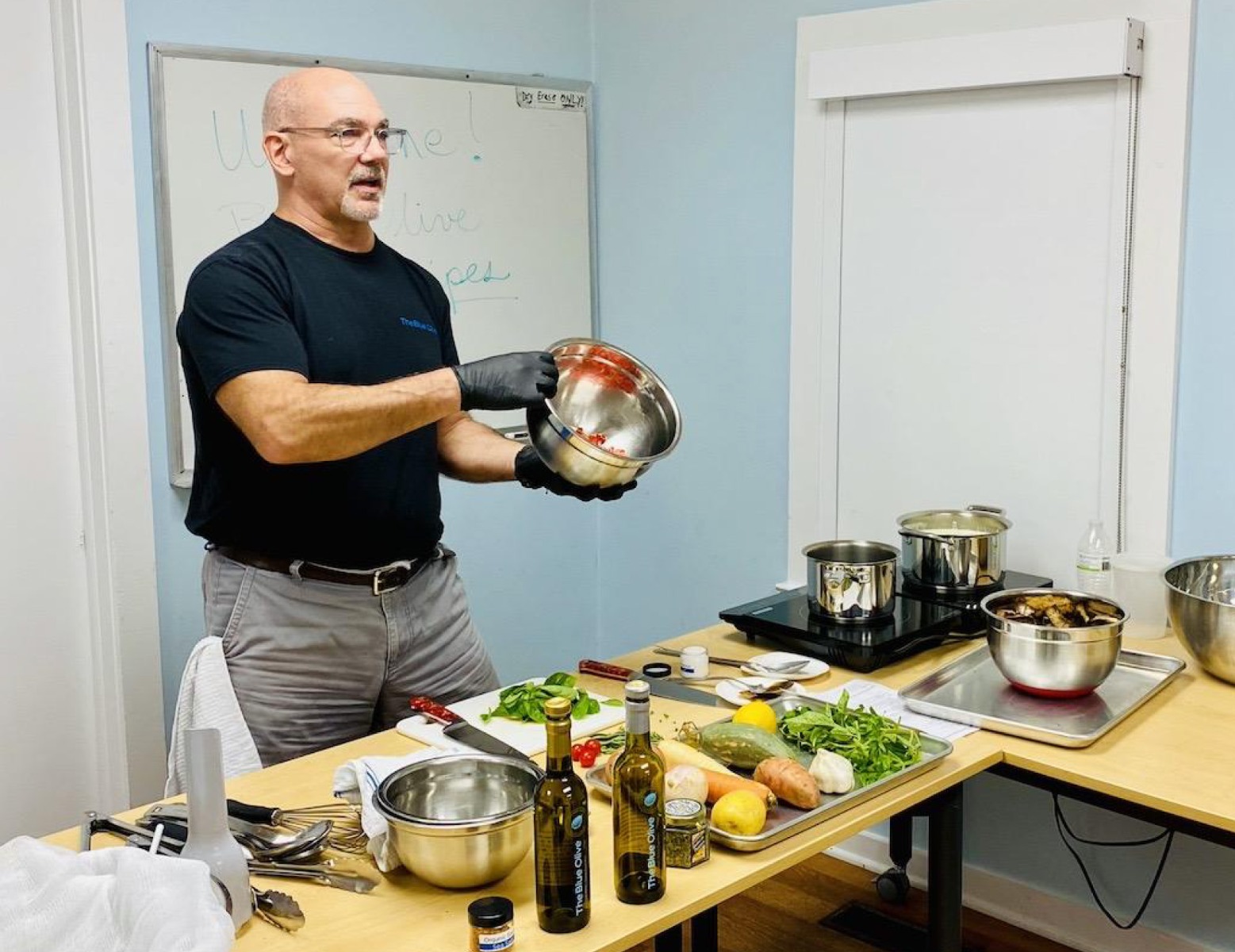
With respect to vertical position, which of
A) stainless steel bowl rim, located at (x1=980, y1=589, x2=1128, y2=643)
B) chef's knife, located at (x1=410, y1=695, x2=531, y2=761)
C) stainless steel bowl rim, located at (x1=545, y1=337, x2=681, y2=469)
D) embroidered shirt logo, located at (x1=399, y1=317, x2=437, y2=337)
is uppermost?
embroidered shirt logo, located at (x1=399, y1=317, x2=437, y2=337)

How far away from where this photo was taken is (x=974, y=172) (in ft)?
9.46

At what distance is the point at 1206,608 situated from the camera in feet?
7.52

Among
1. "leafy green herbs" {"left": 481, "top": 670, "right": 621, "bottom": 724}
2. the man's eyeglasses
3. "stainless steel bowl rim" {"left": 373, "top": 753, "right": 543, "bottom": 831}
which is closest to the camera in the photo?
"stainless steel bowl rim" {"left": 373, "top": 753, "right": 543, "bottom": 831}

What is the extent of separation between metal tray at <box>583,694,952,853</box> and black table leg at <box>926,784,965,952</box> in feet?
0.32

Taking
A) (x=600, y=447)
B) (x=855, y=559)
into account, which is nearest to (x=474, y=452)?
(x=600, y=447)

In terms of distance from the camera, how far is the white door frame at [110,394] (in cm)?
272

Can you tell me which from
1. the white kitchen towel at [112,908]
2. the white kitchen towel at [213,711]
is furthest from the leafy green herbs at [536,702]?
the white kitchen towel at [112,908]

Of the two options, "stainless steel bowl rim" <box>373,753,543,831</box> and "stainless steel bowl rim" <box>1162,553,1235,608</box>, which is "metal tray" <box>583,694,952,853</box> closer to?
"stainless steel bowl rim" <box>373,753,543,831</box>

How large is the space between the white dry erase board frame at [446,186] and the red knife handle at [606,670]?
109 centimetres

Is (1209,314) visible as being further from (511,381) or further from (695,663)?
(511,381)

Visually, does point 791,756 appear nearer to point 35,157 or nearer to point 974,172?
point 974,172

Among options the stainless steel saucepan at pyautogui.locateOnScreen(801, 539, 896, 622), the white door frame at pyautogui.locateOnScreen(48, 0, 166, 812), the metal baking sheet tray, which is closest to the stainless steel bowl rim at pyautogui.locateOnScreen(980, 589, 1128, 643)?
the metal baking sheet tray

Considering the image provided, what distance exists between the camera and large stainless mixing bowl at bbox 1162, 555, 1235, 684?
2.28 meters

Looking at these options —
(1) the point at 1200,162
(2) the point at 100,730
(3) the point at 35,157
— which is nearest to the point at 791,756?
(1) the point at 1200,162
